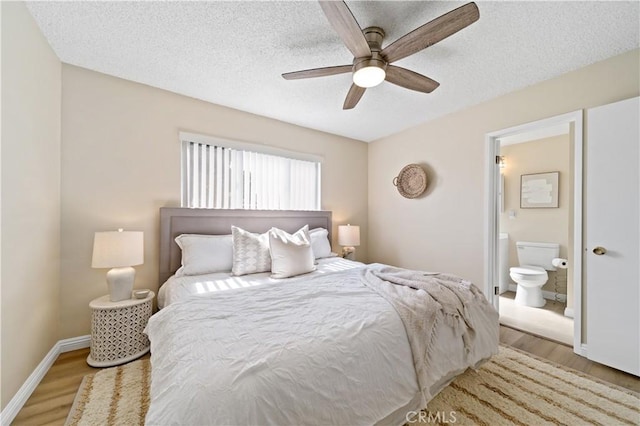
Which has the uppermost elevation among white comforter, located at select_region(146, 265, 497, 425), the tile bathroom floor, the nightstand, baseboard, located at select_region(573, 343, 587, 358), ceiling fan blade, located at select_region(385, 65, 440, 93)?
ceiling fan blade, located at select_region(385, 65, 440, 93)

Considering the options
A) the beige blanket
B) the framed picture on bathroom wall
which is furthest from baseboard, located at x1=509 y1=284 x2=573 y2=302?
the beige blanket

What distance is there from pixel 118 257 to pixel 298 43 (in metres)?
2.21

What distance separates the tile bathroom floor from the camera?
258 cm

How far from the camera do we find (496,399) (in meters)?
1.62

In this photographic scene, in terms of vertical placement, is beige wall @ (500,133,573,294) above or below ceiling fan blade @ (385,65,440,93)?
below

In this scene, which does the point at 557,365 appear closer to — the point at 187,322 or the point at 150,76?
the point at 187,322

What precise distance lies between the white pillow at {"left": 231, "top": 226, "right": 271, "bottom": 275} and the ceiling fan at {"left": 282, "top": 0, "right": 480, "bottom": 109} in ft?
5.07

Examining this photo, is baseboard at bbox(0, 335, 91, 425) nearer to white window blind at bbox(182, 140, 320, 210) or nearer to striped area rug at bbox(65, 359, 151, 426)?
striped area rug at bbox(65, 359, 151, 426)

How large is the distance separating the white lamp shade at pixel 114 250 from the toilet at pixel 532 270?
464 cm

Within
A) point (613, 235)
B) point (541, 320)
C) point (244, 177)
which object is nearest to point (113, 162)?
point (244, 177)

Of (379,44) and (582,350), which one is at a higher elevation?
(379,44)

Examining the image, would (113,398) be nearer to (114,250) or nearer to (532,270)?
(114,250)

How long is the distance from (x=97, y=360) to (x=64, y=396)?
33 cm

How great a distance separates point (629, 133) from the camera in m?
1.92
